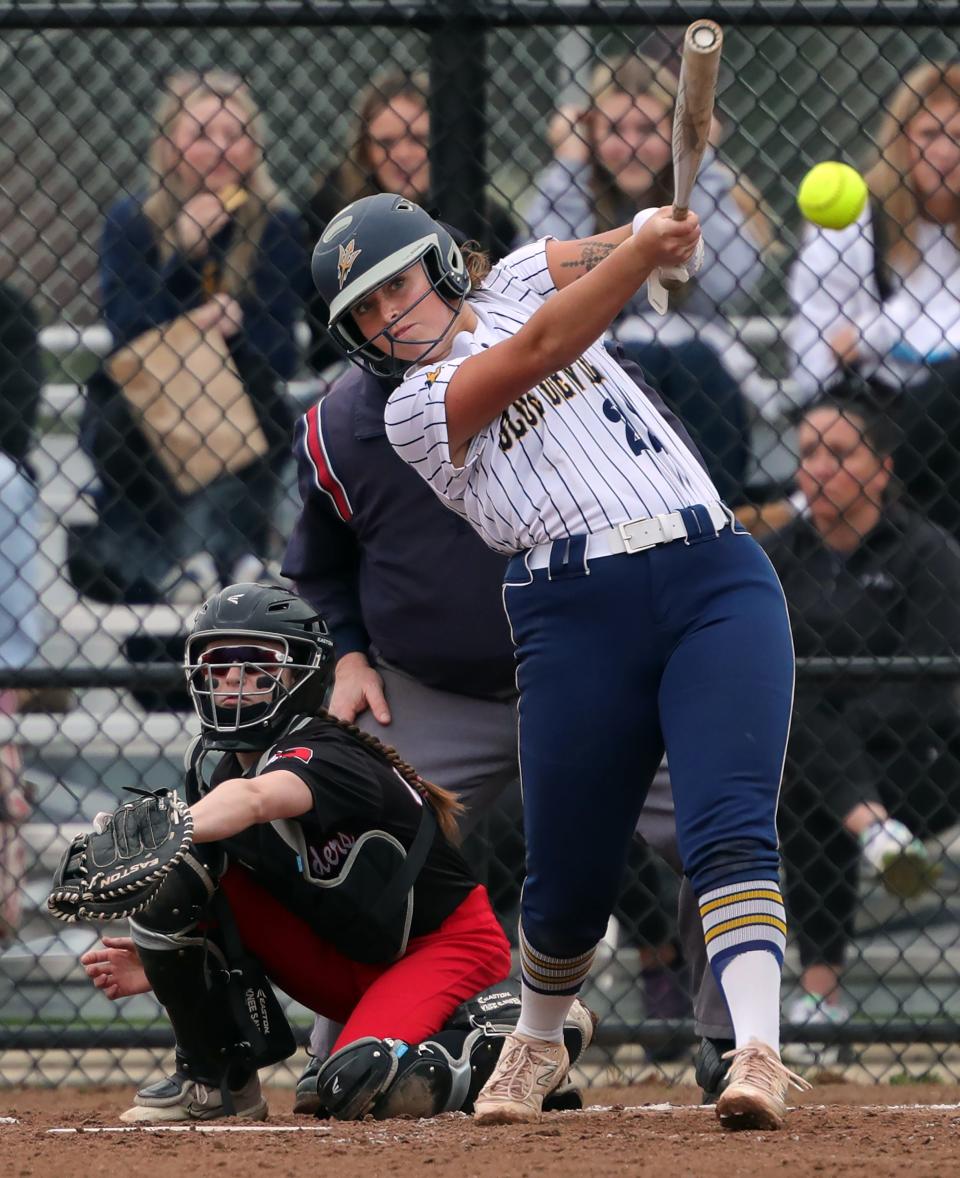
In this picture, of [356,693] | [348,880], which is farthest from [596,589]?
[356,693]

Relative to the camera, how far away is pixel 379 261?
2852 millimetres

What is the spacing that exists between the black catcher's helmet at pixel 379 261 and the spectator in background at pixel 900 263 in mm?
1822

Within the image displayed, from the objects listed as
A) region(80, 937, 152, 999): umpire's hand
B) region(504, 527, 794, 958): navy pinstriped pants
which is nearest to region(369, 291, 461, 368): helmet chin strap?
region(504, 527, 794, 958): navy pinstriped pants

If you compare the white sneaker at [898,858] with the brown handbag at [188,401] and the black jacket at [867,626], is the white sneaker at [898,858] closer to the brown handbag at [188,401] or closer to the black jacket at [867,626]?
the black jacket at [867,626]

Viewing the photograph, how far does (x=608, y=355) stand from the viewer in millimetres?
3096

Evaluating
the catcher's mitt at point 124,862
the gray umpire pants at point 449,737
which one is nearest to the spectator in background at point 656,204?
the gray umpire pants at point 449,737

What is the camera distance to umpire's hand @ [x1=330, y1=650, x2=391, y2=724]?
12.1 ft

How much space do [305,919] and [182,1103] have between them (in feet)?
1.33

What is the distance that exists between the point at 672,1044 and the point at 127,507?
1953 millimetres

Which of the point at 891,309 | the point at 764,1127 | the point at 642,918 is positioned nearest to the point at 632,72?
the point at 891,309

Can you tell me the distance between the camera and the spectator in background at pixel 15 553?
15.3 feet

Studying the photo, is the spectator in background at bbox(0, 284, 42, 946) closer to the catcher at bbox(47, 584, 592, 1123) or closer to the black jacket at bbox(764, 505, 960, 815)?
the catcher at bbox(47, 584, 592, 1123)

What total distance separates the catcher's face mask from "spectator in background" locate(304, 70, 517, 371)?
1.31 metres

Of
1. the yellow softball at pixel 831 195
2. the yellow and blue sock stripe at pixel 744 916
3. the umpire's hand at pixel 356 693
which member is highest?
the yellow softball at pixel 831 195
